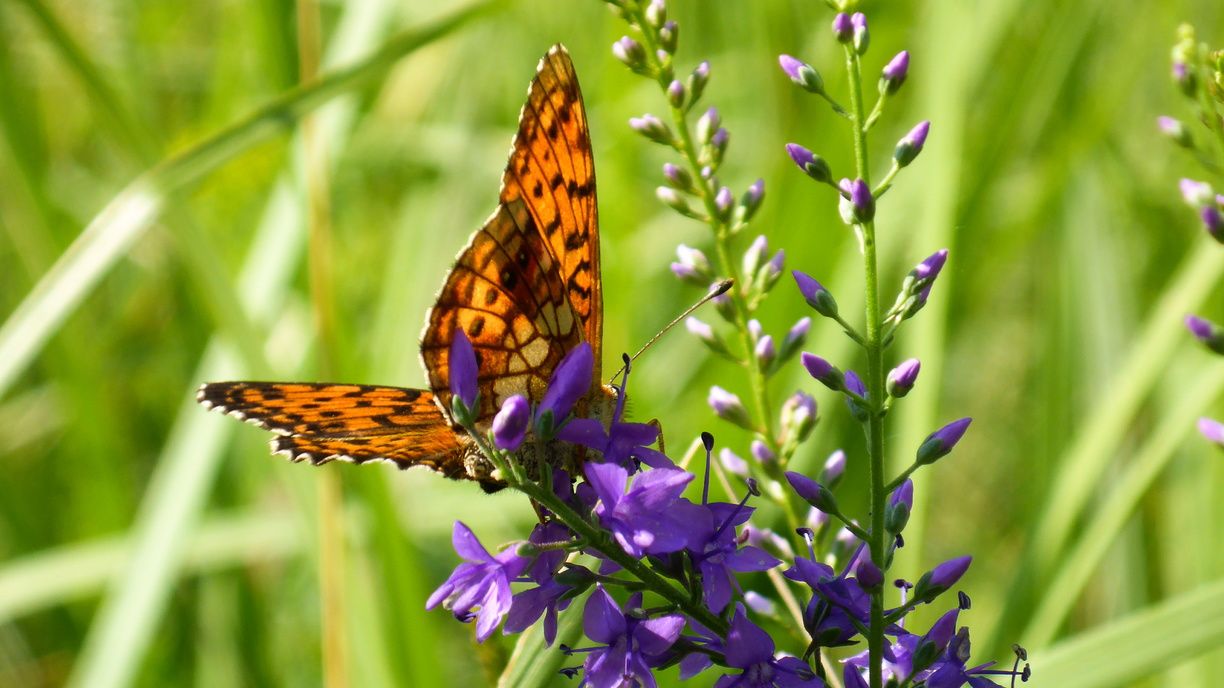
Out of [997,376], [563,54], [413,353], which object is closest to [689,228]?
[413,353]

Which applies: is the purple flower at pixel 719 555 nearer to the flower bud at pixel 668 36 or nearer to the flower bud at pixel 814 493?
the flower bud at pixel 814 493

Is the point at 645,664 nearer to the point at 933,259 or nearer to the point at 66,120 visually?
the point at 933,259

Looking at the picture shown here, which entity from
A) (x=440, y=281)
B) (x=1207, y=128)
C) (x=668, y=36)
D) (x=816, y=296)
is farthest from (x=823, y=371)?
(x=440, y=281)

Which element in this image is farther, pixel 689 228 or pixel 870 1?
pixel 689 228

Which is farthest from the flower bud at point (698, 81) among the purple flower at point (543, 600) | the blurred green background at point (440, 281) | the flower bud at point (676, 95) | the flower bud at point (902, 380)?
the blurred green background at point (440, 281)

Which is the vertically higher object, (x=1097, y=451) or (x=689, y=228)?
(x=689, y=228)

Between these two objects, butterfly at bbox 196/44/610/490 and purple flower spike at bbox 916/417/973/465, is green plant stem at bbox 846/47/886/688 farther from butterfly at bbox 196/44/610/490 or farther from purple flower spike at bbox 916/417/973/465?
butterfly at bbox 196/44/610/490
